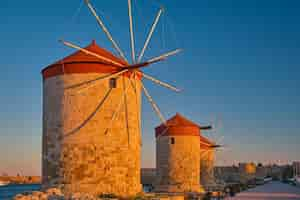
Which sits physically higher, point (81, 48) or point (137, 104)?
point (81, 48)

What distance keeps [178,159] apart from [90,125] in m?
14.2

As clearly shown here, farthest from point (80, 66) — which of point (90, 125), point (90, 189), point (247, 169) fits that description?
point (247, 169)

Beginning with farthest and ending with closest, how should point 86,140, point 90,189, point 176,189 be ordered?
point 176,189, point 86,140, point 90,189

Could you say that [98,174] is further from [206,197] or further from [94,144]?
[206,197]

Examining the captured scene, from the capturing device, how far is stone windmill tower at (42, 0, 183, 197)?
1395cm

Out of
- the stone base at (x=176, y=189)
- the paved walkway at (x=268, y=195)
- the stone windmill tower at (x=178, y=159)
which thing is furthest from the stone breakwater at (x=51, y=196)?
the stone base at (x=176, y=189)

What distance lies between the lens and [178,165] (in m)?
27.6

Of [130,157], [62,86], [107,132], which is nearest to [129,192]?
[130,157]

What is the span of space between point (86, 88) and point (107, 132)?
1.53m

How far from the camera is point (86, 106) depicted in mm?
14086

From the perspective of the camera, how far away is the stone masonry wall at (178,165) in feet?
90.5

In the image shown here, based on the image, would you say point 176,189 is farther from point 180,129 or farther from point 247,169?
point 247,169

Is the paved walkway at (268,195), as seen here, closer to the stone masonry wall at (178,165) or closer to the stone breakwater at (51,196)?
the stone masonry wall at (178,165)

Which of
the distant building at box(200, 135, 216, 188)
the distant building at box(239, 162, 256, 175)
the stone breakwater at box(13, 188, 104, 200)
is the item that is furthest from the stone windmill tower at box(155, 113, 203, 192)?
the distant building at box(239, 162, 256, 175)
